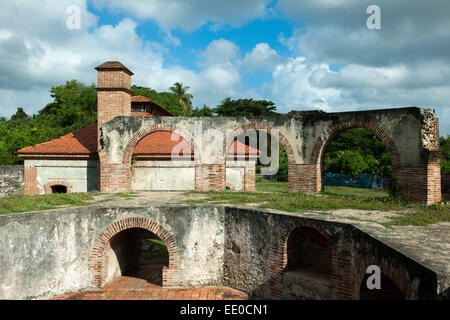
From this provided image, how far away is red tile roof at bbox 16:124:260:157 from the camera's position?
14.9 m

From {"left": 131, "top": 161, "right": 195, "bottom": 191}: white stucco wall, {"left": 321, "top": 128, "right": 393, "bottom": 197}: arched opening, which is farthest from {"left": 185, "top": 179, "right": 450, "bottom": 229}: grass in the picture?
{"left": 321, "top": 128, "right": 393, "bottom": 197}: arched opening

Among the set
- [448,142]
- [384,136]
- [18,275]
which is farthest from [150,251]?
[448,142]

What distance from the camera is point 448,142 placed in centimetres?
4109

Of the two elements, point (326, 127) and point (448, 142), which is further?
point (448, 142)

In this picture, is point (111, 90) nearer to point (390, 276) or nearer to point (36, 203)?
point (36, 203)

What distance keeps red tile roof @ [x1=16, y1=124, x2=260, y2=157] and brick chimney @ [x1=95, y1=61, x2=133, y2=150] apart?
207 cm

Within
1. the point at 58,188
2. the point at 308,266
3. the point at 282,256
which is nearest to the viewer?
the point at 282,256

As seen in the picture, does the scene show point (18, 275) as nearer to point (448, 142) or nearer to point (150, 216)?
point (150, 216)

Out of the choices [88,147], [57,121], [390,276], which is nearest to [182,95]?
[57,121]

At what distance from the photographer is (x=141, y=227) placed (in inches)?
355

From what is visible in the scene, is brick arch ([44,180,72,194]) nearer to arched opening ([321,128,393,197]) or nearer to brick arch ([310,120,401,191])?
brick arch ([310,120,401,191])

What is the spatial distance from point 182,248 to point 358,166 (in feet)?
86.2

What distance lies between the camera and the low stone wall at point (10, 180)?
20.8 meters
